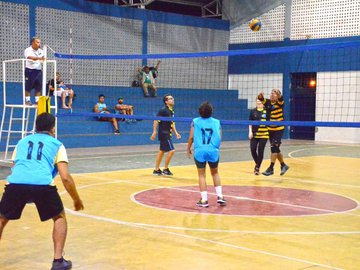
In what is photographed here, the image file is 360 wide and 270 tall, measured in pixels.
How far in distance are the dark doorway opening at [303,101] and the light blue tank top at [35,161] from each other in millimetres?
21758

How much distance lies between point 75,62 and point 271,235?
1823 cm

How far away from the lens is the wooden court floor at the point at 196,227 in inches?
222

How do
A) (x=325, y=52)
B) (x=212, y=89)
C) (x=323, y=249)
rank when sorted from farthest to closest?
1. (x=212, y=89)
2. (x=325, y=52)
3. (x=323, y=249)

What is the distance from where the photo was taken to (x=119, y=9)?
24.9 metres

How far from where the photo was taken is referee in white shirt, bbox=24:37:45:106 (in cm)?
1204

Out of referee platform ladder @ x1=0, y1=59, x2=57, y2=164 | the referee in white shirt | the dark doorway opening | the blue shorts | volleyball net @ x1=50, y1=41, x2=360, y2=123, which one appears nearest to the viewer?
the blue shorts

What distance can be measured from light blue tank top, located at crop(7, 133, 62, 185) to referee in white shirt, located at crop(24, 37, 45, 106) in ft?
23.1

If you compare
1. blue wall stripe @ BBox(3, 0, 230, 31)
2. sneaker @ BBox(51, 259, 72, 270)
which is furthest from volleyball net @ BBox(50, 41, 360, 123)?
sneaker @ BBox(51, 259, 72, 270)

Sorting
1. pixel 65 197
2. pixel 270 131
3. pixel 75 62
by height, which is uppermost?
pixel 75 62

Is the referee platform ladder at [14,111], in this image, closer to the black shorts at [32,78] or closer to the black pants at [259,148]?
the black shorts at [32,78]

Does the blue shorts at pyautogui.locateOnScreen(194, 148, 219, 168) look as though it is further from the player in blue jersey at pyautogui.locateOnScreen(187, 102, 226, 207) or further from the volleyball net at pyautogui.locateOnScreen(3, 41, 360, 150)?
the volleyball net at pyautogui.locateOnScreen(3, 41, 360, 150)

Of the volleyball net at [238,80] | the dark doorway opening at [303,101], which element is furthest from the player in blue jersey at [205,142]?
the dark doorway opening at [303,101]

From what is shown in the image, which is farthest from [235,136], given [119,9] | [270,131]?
[270,131]

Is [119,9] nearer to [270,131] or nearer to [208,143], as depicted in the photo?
[270,131]
